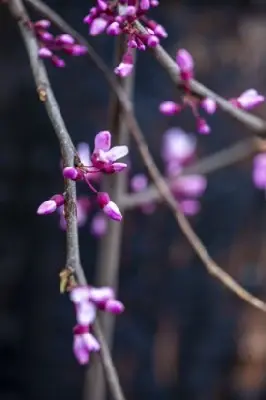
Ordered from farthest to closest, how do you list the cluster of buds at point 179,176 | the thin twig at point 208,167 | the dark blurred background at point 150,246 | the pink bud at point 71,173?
the dark blurred background at point 150,246
the cluster of buds at point 179,176
the thin twig at point 208,167
the pink bud at point 71,173

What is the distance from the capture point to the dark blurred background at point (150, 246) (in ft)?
5.74

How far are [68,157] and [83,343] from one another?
0.57 feet

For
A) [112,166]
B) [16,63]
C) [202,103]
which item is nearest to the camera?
[112,166]

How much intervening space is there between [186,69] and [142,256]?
1080 mm

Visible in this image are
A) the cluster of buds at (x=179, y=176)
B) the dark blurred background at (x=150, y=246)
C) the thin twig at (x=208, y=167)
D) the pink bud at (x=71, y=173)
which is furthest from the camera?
the dark blurred background at (x=150, y=246)

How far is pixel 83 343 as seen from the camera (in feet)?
2.29

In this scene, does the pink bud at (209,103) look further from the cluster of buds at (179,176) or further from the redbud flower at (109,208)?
the cluster of buds at (179,176)

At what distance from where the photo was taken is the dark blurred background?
1.75 m

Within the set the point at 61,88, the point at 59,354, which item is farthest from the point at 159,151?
the point at 59,354

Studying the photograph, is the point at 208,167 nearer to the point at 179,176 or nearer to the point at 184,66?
the point at 179,176

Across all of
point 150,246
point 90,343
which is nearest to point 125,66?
point 90,343

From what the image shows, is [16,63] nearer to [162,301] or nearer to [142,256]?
[142,256]

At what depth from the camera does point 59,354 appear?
1.83 meters

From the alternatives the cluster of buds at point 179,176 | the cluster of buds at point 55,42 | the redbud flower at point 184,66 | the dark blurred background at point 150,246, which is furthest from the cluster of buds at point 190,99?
the dark blurred background at point 150,246
